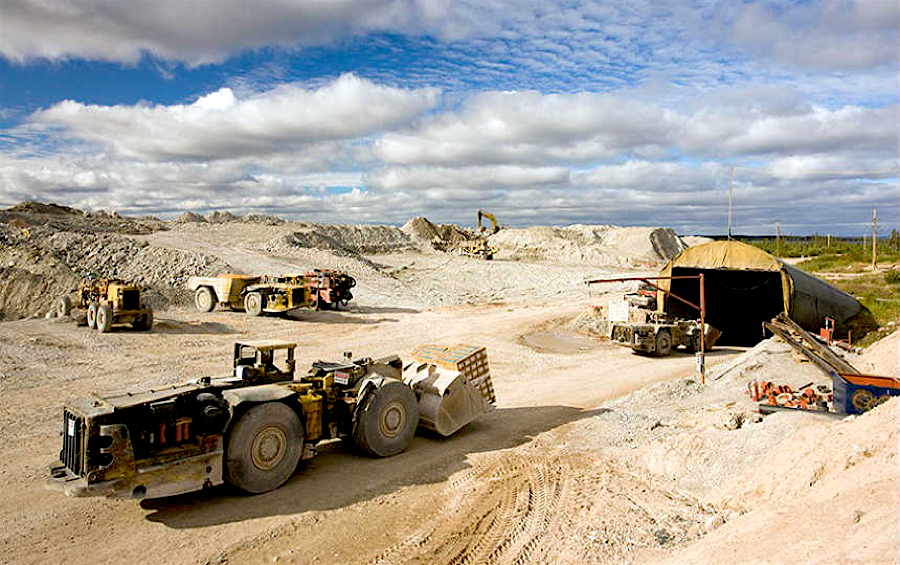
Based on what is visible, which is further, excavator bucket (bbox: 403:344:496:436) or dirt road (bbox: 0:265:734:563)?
excavator bucket (bbox: 403:344:496:436)

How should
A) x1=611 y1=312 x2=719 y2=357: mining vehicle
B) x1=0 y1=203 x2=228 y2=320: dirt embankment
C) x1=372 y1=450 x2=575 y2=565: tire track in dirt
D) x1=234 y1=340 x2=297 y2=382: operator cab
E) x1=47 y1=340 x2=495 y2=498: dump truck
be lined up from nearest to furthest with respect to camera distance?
x1=372 y1=450 x2=575 y2=565: tire track in dirt, x1=47 y1=340 x2=495 y2=498: dump truck, x1=234 y1=340 x2=297 y2=382: operator cab, x1=611 y1=312 x2=719 y2=357: mining vehicle, x1=0 y1=203 x2=228 y2=320: dirt embankment

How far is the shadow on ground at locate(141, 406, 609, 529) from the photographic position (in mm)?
7020

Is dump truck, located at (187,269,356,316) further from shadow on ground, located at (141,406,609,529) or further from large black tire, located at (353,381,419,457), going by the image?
large black tire, located at (353,381,419,457)

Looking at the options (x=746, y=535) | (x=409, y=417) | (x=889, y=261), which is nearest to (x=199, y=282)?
(x=409, y=417)

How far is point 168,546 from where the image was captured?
20.5 ft

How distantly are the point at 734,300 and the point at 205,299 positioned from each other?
22353 millimetres

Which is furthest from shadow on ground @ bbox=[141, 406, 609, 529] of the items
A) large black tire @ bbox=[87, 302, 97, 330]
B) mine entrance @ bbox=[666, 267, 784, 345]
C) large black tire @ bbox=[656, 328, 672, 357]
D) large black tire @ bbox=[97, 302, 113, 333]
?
large black tire @ bbox=[87, 302, 97, 330]

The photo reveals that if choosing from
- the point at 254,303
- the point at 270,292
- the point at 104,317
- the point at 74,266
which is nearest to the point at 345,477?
the point at 104,317

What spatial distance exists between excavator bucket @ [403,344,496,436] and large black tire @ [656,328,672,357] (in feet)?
30.6

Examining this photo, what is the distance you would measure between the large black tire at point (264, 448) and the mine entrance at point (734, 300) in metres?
17.9

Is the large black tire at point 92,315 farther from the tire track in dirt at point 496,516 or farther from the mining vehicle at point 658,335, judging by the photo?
the mining vehicle at point 658,335

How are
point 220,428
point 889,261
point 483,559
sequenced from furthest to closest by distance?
A: 1. point 889,261
2. point 220,428
3. point 483,559

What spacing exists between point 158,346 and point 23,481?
10932 millimetres

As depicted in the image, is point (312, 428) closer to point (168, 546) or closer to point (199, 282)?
point (168, 546)
